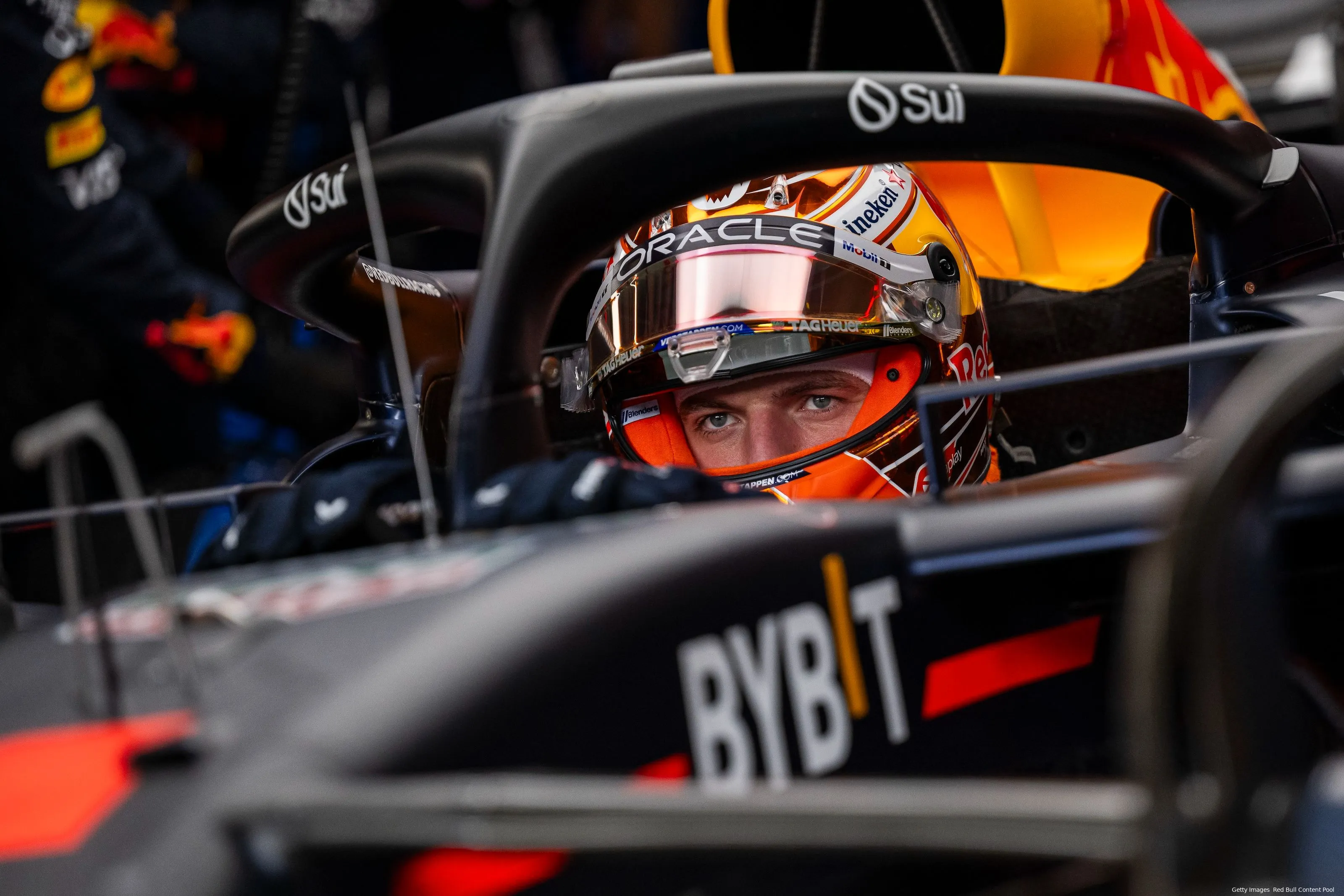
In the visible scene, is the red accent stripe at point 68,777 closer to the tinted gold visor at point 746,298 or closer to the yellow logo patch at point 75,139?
the tinted gold visor at point 746,298

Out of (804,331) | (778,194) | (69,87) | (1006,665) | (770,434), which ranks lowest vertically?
(1006,665)

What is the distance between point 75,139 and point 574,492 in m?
2.74

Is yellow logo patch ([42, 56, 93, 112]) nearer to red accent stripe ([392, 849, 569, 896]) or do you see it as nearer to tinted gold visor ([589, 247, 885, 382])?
tinted gold visor ([589, 247, 885, 382])

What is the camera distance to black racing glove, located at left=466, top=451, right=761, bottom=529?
2.52 feet

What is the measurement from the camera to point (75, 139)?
3.02 meters

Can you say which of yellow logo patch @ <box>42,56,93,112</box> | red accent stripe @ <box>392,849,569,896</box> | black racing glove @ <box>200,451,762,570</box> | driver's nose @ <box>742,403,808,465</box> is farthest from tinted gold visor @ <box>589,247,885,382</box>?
yellow logo patch @ <box>42,56,93,112</box>

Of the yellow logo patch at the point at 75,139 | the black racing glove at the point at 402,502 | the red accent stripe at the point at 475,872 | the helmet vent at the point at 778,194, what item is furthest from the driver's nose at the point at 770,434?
the yellow logo patch at the point at 75,139

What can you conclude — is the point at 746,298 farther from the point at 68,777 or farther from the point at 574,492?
the point at 68,777

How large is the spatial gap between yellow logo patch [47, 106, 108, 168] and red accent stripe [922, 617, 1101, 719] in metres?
2.84

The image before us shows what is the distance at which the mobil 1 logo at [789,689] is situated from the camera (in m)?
0.66

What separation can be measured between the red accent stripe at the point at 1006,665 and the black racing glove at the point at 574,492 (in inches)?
7.3

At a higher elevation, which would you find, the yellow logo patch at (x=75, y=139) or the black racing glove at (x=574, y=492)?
the yellow logo patch at (x=75, y=139)

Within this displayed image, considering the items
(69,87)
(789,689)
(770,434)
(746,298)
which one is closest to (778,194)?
(746,298)

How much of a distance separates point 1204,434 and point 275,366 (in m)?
2.98
